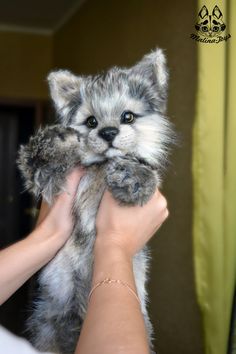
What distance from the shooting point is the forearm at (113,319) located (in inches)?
19.4

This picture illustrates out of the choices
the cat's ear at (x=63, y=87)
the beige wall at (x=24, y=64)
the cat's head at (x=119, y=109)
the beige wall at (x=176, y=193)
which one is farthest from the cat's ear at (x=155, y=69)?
the beige wall at (x=24, y=64)

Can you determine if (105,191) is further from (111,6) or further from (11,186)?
(11,186)

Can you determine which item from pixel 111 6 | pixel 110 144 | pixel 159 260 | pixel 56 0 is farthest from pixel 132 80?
pixel 56 0

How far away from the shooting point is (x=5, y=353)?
1.35 ft

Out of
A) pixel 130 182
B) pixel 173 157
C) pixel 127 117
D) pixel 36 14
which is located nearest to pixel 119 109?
pixel 127 117

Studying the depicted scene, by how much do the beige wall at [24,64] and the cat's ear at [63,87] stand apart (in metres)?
2.13

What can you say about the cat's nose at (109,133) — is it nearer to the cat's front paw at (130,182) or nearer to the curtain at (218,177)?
the cat's front paw at (130,182)

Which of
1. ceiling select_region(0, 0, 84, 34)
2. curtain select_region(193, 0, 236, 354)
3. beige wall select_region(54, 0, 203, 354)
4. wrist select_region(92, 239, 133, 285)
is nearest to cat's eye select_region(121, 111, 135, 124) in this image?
wrist select_region(92, 239, 133, 285)

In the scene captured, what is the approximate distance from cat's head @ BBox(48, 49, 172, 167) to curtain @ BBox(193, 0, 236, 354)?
0.84 feet

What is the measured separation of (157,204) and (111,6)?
1455mm

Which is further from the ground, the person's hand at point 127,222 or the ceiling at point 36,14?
the ceiling at point 36,14

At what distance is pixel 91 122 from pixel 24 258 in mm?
250

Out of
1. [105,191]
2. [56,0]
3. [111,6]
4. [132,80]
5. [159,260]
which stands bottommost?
[159,260]

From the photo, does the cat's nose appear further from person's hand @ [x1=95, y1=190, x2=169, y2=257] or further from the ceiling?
the ceiling
